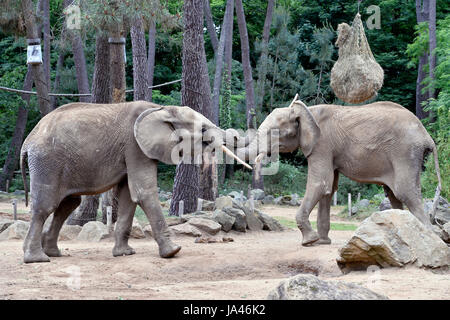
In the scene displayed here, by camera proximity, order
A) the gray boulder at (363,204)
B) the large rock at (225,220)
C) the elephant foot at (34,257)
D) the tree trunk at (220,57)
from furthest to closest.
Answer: the tree trunk at (220,57) < the gray boulder at (363,204) < the large rock at (225,220) < the elephant foot at (34,257)

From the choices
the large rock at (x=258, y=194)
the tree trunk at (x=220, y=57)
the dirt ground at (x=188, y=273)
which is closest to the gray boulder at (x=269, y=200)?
the large rock at (x=258, y=194)

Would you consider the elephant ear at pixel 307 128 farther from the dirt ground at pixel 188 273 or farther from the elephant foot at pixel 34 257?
the elephant foot at pixel 34 257

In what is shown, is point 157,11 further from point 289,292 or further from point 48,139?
point 289,292

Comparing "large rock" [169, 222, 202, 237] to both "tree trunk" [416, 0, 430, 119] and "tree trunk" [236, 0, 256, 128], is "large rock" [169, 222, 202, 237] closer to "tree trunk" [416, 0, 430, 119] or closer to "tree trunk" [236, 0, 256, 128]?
"tree trunk" [236, 0, 256, 128]

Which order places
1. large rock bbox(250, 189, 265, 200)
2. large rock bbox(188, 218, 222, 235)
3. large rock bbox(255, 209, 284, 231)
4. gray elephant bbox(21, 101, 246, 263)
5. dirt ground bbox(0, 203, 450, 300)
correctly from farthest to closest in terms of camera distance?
large rock bbox(250, 189, 265, 200), large rock bbox(255, 209, 284, 231), large rock bbox(188, 218, 222, 235), gray elephant bbox(21, 101, 246, 263), dirt ground bbox(0, 203, 450, 300)

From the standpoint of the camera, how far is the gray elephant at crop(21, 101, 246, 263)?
930cm

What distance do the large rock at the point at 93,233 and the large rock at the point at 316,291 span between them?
24.1 ft

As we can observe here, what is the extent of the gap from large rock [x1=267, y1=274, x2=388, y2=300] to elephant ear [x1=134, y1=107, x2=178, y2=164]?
4437 millimetres

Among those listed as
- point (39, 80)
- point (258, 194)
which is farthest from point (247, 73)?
point (39, 80)

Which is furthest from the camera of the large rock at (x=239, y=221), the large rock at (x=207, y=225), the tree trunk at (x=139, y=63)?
the tree trunk at (x=139, y=63)

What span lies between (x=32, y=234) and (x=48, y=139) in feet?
4.49

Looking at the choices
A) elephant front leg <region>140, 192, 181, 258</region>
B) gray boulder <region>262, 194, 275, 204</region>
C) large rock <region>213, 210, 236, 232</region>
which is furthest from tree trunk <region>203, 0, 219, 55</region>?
elephant front leg <region>140, 192, 181, 258</region>

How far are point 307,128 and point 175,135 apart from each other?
221 centimetres

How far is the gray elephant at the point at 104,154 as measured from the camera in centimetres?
930
